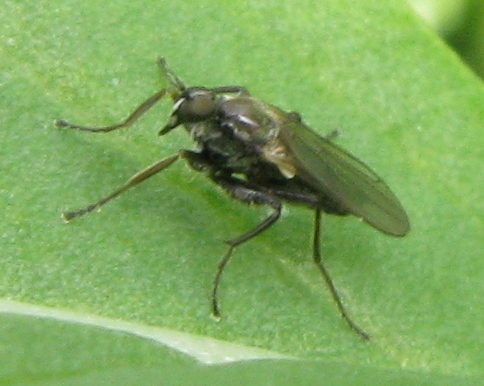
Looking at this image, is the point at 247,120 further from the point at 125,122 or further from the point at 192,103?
the point at 125,122

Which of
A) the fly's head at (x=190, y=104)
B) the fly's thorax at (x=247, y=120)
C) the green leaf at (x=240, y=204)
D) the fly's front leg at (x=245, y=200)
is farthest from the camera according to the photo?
the fly's thorax at (x=247, y=120)

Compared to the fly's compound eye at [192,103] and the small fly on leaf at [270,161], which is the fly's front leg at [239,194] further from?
the fly's compound eye at [192,103]

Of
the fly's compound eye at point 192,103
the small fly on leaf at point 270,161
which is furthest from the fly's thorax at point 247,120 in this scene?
the fly's compound eye at point 192,103

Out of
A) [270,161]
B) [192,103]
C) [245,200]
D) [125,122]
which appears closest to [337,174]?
[270,161]

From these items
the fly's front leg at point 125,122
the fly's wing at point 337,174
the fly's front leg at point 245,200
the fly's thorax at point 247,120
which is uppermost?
the fly's front leg at point 125,122

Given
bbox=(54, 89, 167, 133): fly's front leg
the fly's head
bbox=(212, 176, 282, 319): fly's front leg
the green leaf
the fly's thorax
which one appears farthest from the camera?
the fly's thorax

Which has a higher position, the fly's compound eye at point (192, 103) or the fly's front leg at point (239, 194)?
the fly's compound eye at point (192, 103)

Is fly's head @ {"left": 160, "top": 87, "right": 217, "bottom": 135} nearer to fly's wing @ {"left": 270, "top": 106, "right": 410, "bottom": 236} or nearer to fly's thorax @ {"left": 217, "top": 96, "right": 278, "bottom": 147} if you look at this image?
fly's thorax @ {"left": 217, "top": 96, "right": 278, "bottom": 147}

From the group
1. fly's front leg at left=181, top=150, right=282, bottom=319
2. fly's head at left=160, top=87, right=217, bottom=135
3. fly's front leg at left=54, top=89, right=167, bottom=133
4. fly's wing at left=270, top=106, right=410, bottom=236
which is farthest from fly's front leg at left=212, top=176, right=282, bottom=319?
fly's front leg at left=54, top=89, right=167, bottom=133
